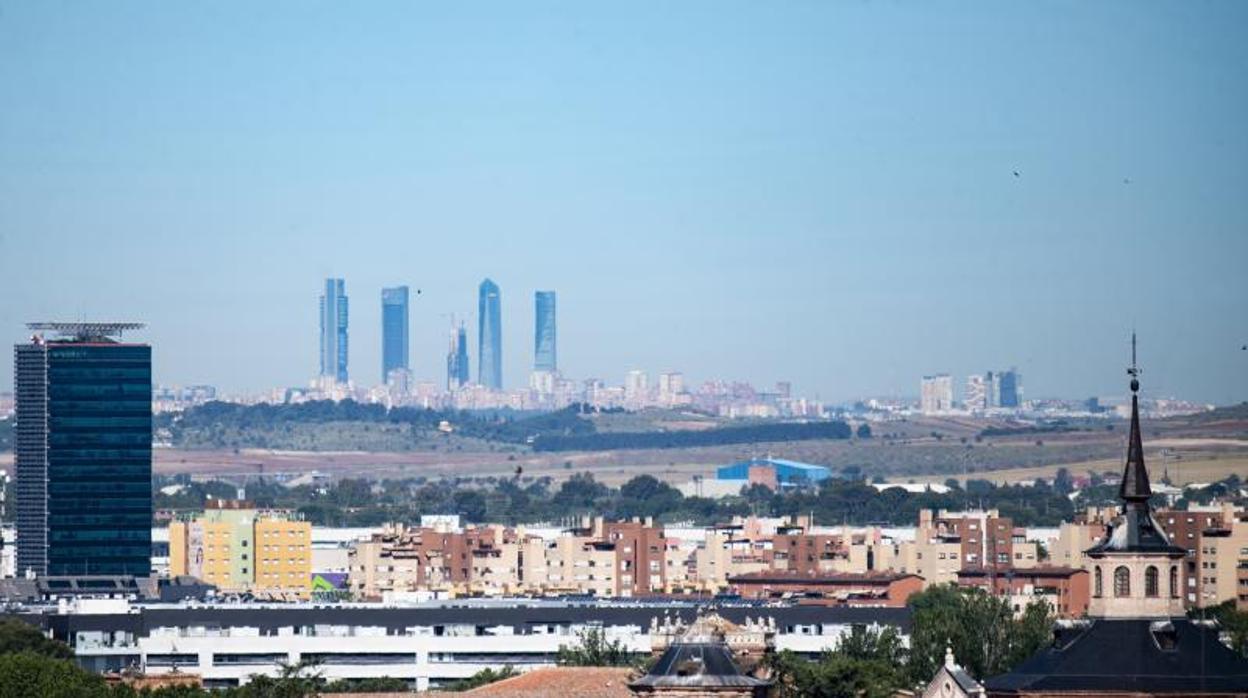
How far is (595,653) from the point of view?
3098 inches

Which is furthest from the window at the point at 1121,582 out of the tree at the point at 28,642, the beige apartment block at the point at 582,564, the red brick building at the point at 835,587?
the beige apartment block at the point at 582,564

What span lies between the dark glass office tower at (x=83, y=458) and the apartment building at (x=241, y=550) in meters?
4.72

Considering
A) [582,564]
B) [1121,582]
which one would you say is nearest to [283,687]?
[1121,582]

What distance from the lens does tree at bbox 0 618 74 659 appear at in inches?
3383

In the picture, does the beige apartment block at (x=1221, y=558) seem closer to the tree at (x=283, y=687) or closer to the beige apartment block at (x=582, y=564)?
the beige apartment block at (x=582, y=564)

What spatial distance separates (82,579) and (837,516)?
54.8m

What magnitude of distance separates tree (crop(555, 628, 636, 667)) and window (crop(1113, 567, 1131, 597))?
1098 inches

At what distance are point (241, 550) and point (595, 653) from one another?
80.7 m

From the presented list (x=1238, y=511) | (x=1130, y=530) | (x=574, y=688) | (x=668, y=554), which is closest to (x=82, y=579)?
(x=668, y=554)

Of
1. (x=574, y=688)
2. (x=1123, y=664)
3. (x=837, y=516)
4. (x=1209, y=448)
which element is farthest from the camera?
(x=837, y=516)

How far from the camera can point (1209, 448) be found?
180250 millimetres

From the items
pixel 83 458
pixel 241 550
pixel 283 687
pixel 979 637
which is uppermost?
pixel 83 458

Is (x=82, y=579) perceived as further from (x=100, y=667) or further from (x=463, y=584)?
(x=100, y=667)

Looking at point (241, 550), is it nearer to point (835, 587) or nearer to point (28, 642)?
point (835, 587)
